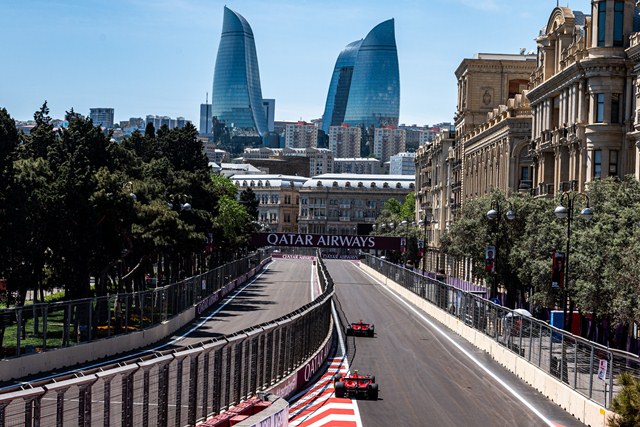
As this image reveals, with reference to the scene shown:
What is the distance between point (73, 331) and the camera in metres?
36.7

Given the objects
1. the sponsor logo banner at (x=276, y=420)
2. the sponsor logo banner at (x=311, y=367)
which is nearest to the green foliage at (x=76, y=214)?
the sponsor logo banner at (x=311, y=367)

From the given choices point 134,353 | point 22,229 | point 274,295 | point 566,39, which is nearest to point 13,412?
point 134,353

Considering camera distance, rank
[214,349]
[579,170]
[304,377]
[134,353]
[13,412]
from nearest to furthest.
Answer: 1. [13,412]
2. [214,349]
3. [304,377]
4. [134,353]
5. [579,170]

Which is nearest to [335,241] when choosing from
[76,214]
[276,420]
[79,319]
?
[76,214]

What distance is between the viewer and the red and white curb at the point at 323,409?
2572 centimetres

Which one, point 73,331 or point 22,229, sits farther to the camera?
point 22,229

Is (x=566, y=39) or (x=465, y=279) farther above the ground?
(x=566, y=39)

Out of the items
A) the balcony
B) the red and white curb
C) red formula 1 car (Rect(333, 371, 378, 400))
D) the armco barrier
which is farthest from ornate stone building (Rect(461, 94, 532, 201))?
red formula 1 car (Rect(333, 371, 378, 400))

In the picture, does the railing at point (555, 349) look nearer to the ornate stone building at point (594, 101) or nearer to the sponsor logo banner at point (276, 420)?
the sponsor logo banner at point (276, 420)

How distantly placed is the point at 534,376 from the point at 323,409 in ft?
29.5

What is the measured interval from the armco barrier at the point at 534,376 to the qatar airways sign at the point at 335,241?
233 feet

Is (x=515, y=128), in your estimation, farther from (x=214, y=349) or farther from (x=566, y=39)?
(x=214, y=349)

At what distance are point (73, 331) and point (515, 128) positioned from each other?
52984 mm

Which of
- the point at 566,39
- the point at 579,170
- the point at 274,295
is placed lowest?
the point at 274,295
